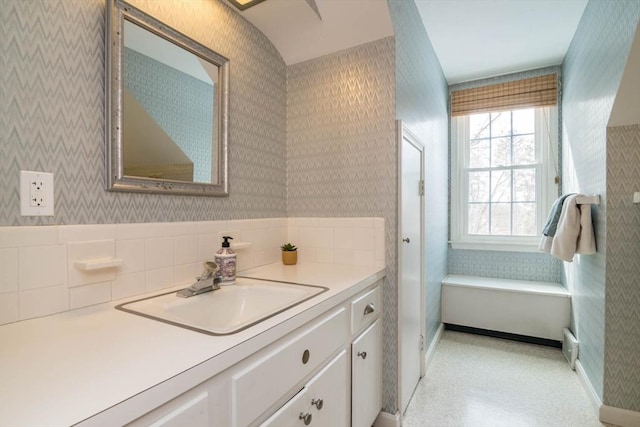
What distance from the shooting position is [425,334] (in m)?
2.41

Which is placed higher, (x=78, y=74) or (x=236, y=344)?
(x=78, y=74)

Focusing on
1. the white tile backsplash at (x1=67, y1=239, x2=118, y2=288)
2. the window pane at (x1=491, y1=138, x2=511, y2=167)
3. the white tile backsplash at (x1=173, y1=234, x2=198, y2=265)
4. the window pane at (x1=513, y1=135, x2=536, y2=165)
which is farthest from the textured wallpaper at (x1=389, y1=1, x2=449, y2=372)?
the white tile backsplash at (x1=67, y1=239, x2=118, y2=288)

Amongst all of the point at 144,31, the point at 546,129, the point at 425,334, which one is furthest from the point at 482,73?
the point at 144,31

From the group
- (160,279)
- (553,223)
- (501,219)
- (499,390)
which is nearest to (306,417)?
(160,279)

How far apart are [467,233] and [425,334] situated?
1525mm

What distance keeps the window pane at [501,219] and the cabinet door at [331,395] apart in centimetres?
277

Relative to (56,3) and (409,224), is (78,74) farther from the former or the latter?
(409,224)

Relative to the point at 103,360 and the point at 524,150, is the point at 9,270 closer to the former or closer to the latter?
the point at 103,360

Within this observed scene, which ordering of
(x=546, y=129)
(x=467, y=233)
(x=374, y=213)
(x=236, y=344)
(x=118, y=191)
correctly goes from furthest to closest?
(x=467, y=233) → (x=546, y=129) → (x=374, y=213) → (x=118, y=191) → (x=236, y=344)

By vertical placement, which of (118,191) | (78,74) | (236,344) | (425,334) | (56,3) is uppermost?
(56,3)

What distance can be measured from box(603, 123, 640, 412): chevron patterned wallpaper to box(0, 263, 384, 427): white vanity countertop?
5.93 ft

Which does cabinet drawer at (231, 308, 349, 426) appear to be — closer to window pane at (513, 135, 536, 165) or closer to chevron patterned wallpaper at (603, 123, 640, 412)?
chevron patterned wallpaper at (603, 123, 640, 412)

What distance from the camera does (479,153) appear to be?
3.45 metres

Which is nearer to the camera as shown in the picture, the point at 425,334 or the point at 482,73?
the point at 425,334
